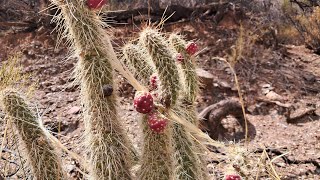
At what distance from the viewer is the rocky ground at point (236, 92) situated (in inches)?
206

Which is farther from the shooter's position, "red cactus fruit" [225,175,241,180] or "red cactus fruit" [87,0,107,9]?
"red cactus fruit" [87,0,107,9]

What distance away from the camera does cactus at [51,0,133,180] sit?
Result: 2.38 metres

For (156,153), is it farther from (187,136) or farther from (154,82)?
(187,136)

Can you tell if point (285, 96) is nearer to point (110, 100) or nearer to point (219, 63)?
point (219, 63)

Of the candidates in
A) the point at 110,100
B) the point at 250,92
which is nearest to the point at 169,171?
the point at 110,100

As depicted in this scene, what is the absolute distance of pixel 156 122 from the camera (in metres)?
2.35

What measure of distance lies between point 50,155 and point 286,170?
3202 millimetres

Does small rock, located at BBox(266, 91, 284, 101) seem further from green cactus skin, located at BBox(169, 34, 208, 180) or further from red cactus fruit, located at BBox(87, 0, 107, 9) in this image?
red cactus fruit, located at BBox(87, 0, 107, 9)

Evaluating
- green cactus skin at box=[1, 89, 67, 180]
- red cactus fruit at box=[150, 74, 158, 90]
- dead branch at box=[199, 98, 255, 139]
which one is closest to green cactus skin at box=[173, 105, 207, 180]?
red cactus fruit at box=[150, 74, 158, 90]

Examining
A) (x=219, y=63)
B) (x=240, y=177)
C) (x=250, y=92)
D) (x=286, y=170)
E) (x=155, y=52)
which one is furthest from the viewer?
(x=219, y=63)

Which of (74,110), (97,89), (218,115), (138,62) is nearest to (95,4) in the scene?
(97,89)

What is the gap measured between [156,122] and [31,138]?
0.90 m

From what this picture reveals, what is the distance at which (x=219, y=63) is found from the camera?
309 inches

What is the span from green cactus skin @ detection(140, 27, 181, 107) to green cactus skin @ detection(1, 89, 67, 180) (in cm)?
90
